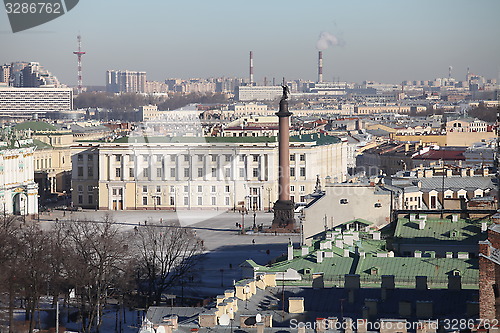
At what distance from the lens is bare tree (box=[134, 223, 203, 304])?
37031mm

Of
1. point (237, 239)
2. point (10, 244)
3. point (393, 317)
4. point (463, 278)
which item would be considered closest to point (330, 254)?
point (463, 278)

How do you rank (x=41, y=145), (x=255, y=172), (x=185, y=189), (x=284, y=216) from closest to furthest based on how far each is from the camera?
(x=284, y=216), (x=185, y=189), (x=255, y=172), (x=41, y=145)

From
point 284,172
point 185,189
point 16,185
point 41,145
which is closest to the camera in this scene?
point 284,172

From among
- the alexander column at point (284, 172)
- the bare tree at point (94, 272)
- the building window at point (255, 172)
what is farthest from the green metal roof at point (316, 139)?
the bare tree at point (94, 272)

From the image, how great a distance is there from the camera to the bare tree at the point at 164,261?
37.0m

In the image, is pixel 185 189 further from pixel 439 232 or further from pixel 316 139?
pixel 439 232

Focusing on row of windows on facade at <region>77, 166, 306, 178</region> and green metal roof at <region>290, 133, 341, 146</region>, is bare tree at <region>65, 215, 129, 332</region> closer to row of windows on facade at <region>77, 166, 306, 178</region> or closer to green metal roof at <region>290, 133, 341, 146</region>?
row of windows on facade at <region>77, 166, 306, 178</region>

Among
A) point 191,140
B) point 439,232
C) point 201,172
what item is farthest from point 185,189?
point 439,232

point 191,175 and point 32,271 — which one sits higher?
point 32,271

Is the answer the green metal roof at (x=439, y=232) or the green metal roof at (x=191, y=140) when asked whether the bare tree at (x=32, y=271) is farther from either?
the green metal roof at (x=191, y=140)

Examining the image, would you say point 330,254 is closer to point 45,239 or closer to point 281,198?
point 45,239

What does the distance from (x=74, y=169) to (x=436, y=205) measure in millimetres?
36510

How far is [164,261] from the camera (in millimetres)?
40750

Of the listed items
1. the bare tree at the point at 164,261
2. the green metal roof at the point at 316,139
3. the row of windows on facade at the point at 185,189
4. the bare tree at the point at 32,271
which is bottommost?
the row of windows on facade at the point at 185,189
